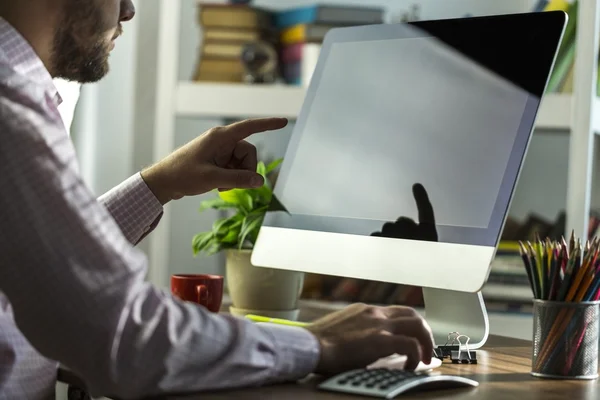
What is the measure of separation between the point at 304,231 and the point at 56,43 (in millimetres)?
470

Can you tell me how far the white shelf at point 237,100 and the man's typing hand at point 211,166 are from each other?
1078 millimetres

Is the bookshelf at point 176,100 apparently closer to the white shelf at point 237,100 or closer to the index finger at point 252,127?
the white shelf at point 237,100

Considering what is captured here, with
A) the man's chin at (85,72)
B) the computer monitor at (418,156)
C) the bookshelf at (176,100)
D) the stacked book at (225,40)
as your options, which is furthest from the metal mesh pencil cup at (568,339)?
the stacked book at (225,40)

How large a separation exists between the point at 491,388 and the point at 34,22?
0.73 meters

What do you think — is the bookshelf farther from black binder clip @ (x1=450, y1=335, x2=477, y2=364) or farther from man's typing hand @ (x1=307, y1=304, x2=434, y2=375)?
man's typing hand @ (x1=307, y1=304, x2=434, y2=375)

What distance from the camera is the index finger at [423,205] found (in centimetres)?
127

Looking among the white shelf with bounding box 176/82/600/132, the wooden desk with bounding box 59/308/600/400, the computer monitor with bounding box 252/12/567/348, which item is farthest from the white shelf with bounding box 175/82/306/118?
the wooden desk with bounding box 59/308/600/400

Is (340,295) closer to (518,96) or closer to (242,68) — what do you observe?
(242,68)

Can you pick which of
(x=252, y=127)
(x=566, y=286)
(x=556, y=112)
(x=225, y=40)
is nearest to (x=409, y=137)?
(x=252, y=127)

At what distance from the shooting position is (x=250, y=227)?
5.14 feet

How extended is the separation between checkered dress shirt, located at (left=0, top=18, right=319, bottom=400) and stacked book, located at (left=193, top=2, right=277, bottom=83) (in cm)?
176

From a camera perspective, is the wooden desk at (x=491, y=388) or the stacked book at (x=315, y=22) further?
the stacked book at (x=315, y=22)

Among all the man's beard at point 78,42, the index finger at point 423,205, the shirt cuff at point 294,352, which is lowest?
the shirt cuff at point 294,352

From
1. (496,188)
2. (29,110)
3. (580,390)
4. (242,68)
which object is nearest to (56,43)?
(29,110)
